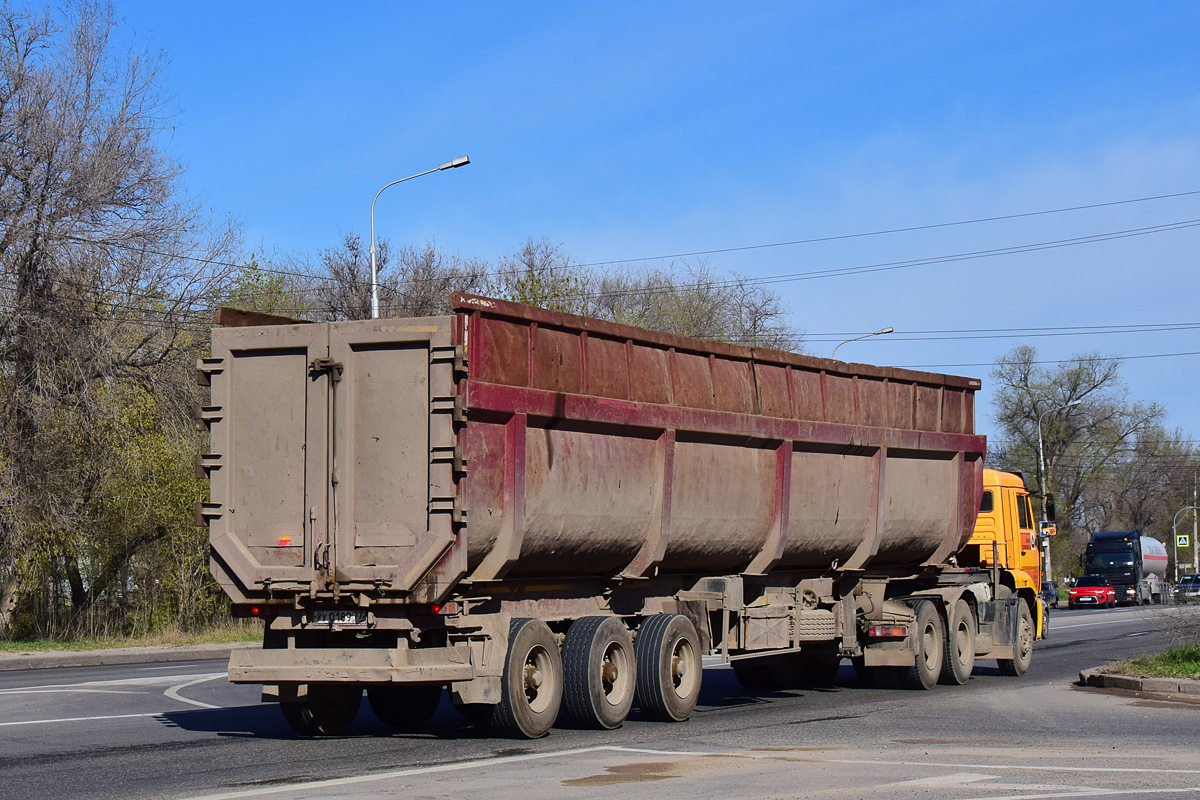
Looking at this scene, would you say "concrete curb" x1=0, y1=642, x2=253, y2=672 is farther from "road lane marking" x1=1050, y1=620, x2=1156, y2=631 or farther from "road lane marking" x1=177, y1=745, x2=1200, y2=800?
"road lane marking" x1=1050, y1=620, x2=1156, y2=631

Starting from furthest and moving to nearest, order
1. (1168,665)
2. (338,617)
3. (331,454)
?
(1168,665)
(331,454)
(338,617)

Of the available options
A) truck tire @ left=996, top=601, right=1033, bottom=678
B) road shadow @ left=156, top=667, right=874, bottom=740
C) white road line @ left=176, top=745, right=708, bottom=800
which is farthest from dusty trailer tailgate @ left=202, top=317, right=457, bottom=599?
truck tire @ left=996, top=601, right=1033, bottom=678

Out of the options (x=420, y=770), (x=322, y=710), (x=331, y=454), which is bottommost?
(x=420, y=770)

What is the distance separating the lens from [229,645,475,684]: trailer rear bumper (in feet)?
35.6

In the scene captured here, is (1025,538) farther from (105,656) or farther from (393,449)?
(105,656)

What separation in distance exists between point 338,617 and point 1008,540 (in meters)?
12.7

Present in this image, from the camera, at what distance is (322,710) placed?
12.1m

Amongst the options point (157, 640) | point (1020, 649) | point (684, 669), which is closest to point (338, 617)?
point (684, 669)

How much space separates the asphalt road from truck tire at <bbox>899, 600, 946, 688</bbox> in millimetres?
530

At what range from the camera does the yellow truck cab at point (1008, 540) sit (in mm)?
20384

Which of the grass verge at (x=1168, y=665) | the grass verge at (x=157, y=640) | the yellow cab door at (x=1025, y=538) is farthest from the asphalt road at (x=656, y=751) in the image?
the grass verge at (x=157, y=640)

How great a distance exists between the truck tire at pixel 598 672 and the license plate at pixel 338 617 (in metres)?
1.99

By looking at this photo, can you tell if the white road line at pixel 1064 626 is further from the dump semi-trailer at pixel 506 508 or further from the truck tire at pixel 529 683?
the truck tire at pixel 529 683

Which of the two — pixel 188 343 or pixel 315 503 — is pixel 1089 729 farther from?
pixel 188 343
